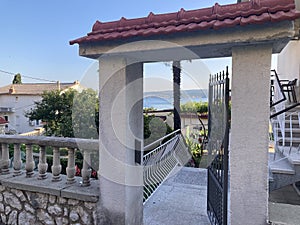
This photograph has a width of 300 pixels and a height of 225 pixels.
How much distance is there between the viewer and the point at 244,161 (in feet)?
7.19

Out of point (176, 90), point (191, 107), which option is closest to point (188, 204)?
point (176, 90)

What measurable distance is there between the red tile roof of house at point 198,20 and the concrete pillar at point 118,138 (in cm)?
33

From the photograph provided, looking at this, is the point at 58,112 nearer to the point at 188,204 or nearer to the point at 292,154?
the point at 188,204

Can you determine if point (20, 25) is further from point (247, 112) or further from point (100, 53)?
point (247, 112)

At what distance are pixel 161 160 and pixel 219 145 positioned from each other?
320cm

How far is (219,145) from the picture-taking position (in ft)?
9.93

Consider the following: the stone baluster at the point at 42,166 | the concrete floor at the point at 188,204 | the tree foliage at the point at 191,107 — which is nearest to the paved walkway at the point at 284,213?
the concrete floor at the point at 188,204

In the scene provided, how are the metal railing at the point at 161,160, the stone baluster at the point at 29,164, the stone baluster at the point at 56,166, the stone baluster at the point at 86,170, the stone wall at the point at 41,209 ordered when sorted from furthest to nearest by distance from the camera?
the metal railing at the point at 161,160, the stone baluster at the point at 29,164, the stone baluster at the point at 56,166, the stone baluster at the point at 86,170, the stone wall at the point at 41,209

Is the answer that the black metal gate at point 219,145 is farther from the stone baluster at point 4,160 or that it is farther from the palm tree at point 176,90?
the palm tree at point 176,90

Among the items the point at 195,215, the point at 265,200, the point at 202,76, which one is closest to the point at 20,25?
the point at 202,76

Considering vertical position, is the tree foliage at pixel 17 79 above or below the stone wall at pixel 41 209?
above

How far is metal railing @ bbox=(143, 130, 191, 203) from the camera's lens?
15.5 feet

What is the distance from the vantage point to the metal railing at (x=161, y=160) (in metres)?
4.71

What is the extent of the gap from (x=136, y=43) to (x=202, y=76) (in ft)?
7.22
